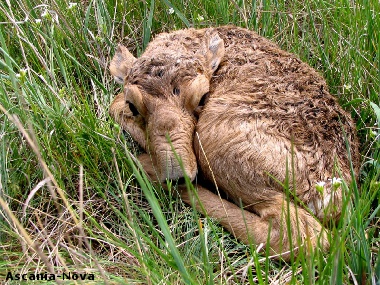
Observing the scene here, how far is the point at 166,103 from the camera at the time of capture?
12.1 ft

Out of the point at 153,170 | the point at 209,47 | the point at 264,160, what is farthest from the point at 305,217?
the point at 209,47

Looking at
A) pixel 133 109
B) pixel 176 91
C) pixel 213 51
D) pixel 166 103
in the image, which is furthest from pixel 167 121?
pixel 213 51

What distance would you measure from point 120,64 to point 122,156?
93 centimetres

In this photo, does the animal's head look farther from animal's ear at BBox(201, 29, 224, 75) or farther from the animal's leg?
the animal's leg

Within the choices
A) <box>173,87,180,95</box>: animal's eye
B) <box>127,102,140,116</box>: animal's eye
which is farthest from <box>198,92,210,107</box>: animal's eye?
<box>127,102,140,116</box>: animal's eye

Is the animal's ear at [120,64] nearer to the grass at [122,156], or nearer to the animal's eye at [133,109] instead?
the grass at [122,156]

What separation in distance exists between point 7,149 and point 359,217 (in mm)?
2286

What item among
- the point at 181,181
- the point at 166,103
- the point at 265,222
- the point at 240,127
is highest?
the point at 166,103

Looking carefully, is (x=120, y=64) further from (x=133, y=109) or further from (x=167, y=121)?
(x=167, y=121)

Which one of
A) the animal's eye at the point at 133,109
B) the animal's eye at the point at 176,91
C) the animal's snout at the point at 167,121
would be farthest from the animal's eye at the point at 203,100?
the animal's eye at the point at 133,109

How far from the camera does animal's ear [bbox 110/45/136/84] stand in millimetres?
4315

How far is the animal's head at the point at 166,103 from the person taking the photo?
11.7ft

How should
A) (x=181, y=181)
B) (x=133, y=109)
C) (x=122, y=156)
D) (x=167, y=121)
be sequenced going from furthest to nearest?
(x=133, y=109), (x=122, y=156), (x=167, y=121), (x=181, y=181)

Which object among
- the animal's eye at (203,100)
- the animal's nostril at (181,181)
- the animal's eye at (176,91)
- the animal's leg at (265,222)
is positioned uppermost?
the animal's eye at (176,91)
